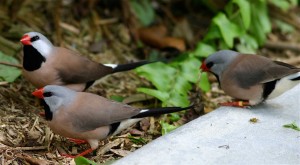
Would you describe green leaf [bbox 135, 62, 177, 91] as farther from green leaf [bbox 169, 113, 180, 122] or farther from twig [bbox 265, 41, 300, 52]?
twig [bbox 265, 41, 300, 52]

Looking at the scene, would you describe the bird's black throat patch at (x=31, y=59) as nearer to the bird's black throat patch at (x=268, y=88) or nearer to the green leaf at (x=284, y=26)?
the bird's black throat patch at (x=268, y=88)

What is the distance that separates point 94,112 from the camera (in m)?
3.97

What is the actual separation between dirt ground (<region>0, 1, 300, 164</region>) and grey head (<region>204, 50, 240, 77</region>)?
1.26 feet

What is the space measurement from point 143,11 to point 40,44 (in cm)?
217

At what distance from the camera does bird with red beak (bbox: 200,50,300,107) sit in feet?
14.8

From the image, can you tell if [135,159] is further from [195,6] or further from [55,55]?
[195,6]

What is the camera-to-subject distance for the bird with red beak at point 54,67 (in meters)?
4.49

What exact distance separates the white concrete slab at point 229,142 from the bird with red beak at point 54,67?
1.02 m

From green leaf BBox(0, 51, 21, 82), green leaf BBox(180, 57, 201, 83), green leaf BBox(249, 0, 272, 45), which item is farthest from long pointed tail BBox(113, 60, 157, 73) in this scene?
green leaf BBox(249, 0, 272, 45)

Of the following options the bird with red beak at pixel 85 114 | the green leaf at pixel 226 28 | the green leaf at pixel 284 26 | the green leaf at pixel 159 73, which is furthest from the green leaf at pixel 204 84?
the green leaf at pixel 284 26

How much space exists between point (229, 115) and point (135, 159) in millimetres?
1069

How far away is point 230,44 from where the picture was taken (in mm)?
5641

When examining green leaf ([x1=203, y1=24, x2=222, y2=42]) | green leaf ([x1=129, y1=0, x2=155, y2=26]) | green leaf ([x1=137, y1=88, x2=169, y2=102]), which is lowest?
green leaf ([x1=137, y1=88, x2=169, y2=102])

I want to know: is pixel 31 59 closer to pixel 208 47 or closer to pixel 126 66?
pixel 126 66
